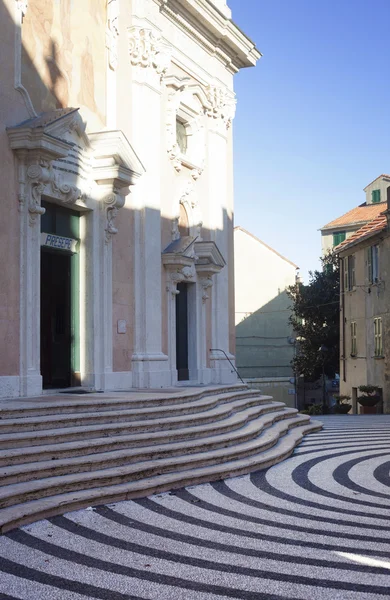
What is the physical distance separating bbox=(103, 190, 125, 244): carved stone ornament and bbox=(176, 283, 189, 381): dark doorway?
472 centimetres

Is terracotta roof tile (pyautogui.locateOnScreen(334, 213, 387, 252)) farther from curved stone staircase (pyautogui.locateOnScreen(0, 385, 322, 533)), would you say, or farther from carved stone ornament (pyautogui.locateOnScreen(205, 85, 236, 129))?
curved stone staircase (pyautogui.locateOnScreen(0, 385, 322, 533))

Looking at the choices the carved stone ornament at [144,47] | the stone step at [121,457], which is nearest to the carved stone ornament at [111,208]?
the carved stone ornament at [144,47]

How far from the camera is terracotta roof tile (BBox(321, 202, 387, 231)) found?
1980 inches

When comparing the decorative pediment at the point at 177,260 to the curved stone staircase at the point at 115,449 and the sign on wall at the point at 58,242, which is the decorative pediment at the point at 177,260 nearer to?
the sign on wall at the point at 58,242

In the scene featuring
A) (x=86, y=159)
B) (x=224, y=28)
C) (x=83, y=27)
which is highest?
(x=224, y=28)

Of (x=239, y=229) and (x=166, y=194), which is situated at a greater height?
(x=239, y=229)

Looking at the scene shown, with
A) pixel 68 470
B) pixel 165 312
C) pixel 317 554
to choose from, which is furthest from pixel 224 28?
pixel 317 554

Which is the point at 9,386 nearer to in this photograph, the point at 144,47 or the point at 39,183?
the point at 39,183

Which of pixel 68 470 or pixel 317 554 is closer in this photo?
pixel 317 554

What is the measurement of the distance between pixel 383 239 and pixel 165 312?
45.6ft

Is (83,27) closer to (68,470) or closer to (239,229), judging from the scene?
(68,470)

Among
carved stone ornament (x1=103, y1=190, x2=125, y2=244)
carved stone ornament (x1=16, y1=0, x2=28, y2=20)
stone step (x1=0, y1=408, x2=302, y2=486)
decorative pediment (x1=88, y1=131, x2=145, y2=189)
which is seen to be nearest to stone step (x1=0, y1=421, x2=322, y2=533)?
stone step (x1=0, y1=408, x2=302, y2=486)

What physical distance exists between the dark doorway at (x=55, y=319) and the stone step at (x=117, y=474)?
4682 millimetres

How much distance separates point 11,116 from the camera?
46.4 ft
